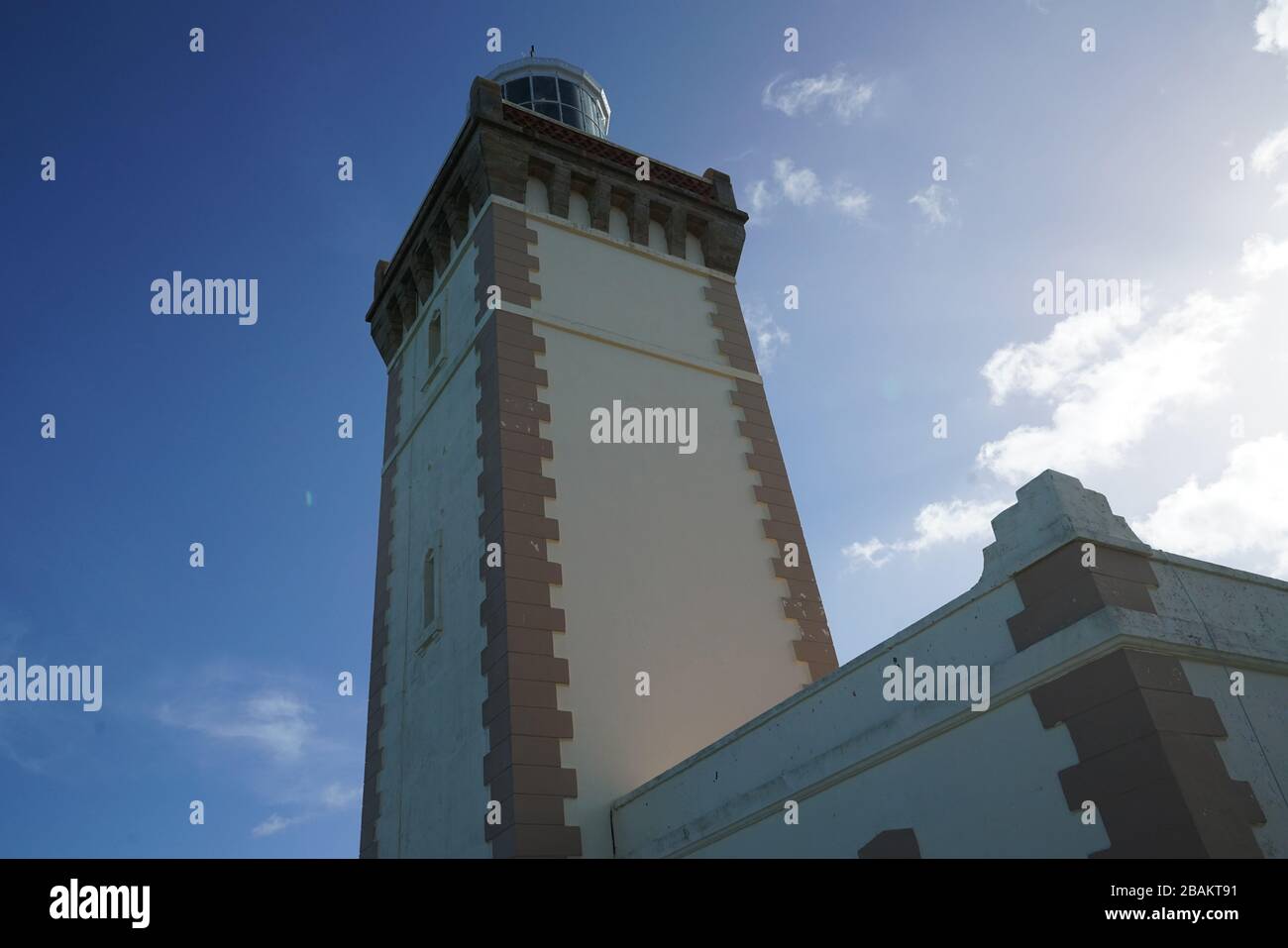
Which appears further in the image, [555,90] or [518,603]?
[555,90]

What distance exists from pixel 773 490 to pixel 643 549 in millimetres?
2645

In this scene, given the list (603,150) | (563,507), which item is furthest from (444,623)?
(603,150)

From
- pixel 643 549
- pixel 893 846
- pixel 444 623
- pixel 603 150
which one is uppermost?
pixel 603 150

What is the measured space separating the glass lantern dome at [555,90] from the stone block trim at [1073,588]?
49.4ft

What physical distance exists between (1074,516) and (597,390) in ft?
26.2

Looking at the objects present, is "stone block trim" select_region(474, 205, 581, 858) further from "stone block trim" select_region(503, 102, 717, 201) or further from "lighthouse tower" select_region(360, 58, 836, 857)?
"stone block trim" select_region(503, 102, 717, 201)

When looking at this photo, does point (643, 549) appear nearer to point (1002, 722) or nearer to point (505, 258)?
point (505, 258)

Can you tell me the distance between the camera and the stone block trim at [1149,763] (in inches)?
225

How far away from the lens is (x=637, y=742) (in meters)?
10.8

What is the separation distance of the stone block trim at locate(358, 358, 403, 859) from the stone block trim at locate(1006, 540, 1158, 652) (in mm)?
9138

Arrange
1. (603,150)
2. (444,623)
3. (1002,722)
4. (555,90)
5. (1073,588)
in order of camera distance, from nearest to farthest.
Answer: (1073,588) → (1002,722) → (444,623) → (603,150) → (555,90)

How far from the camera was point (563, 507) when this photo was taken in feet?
39.7
